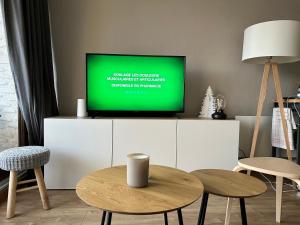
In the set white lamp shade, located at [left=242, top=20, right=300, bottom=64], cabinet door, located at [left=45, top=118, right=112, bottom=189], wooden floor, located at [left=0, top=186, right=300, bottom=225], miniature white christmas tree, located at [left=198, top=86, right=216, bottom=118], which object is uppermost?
white lamp shade, located at [left=242, top=20, right=300, bottom=64]

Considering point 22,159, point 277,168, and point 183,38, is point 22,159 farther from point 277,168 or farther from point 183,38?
point 183,38

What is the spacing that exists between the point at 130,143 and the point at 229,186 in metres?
1.14

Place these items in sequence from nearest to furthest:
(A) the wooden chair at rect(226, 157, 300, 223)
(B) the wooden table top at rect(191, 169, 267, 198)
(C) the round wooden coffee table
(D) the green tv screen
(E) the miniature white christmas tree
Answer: (C) the round wooden coffee table
(B) the wooden table top at rect(191, 169, 267, 198)
(A) the wooden chair at rect(226, 157, 300, 223)
(D) the green tv screen
(E) the miniature white christmas tree

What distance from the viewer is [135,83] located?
2.32 m

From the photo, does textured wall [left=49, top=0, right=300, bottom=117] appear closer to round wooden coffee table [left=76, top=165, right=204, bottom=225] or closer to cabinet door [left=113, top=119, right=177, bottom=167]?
cabinet door [left=113, top=119, right=177, bottom=167]

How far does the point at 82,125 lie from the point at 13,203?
83cm

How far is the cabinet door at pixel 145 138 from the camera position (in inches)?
84.7

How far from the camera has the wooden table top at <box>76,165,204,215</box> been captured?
80cm

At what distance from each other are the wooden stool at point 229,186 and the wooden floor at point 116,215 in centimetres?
49

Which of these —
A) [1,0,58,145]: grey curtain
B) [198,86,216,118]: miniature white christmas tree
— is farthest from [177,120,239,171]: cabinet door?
[1,0,58,145]: grey curtain

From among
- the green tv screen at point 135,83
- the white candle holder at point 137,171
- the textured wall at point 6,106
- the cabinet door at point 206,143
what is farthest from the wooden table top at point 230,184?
the textured wall at point 6,106

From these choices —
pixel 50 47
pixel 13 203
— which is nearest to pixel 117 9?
pixel 50 47

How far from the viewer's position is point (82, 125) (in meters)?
2.11

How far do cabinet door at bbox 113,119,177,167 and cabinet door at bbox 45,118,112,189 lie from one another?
3.5 inches
